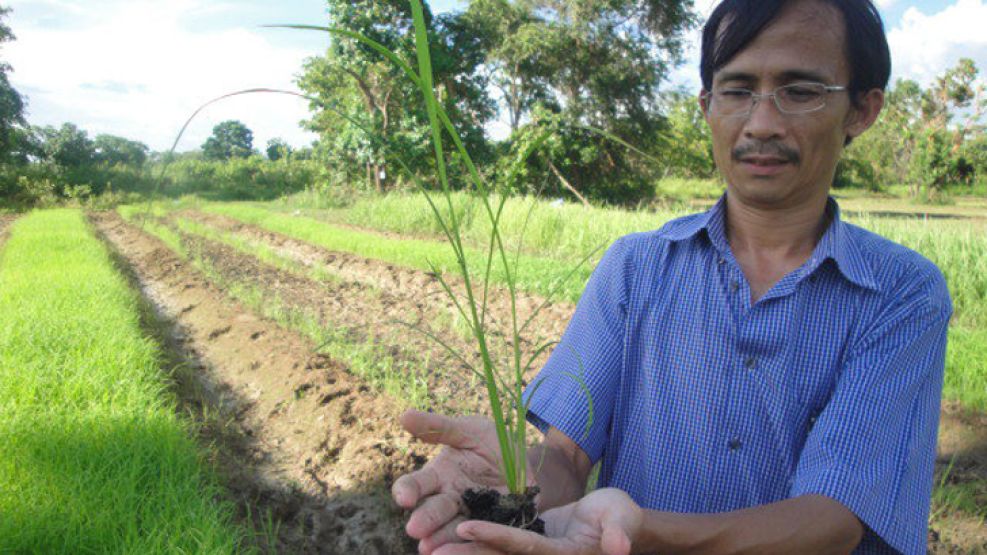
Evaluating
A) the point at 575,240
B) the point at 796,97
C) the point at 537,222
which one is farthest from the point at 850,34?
the point at 537,222

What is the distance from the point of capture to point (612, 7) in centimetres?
1439

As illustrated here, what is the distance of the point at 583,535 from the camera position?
98 centimetres

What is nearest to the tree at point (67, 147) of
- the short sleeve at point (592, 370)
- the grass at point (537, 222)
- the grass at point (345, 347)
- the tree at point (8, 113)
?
the tree at point (8, 113)

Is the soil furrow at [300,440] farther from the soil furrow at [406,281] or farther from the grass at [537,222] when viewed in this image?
the grass at [537,222]

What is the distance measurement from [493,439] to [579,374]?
214 millimetres

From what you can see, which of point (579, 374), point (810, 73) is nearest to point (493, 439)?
point (579, 374)

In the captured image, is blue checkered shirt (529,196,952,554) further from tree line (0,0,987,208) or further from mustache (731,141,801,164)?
tree line (0,0,987,208)

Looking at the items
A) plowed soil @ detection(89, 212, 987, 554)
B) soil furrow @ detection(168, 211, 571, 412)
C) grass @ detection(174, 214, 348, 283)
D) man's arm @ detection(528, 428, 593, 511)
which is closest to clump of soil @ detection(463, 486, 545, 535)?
man's arm @ detection(528, 428, 593, 511)

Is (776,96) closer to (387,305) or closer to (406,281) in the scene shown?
(387,305)

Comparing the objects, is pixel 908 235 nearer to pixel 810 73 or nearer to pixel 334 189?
pixel 810 73

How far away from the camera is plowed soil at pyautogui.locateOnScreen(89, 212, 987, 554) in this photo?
8.89ft

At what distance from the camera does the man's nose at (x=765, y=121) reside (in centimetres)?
117

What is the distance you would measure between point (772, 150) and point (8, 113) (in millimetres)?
30465

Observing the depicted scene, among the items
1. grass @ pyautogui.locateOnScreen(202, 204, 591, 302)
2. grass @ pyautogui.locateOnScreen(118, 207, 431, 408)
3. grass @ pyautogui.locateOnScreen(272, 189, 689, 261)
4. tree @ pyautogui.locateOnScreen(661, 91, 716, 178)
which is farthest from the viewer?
tree @ pyautogui.locateOnScreen(661, 91, 716, 178)
